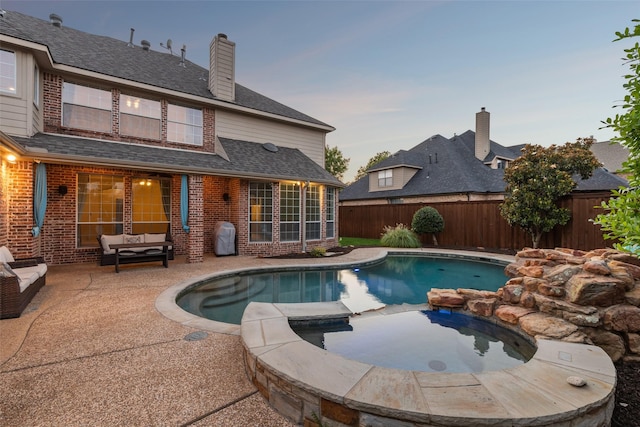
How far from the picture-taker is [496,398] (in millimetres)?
1984

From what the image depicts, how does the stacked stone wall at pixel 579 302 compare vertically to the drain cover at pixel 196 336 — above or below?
above

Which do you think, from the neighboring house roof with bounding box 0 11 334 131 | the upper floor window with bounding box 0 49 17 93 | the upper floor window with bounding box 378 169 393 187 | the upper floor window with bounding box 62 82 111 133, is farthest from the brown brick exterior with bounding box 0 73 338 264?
the upper floor window with bounding box 378 169 393 187

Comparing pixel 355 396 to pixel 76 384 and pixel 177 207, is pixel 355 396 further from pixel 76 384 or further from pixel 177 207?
pixel 177 207

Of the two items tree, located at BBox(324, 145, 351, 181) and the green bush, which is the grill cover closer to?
the green bush

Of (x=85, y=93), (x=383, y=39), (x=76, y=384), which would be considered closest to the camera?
(x=76, y=384)

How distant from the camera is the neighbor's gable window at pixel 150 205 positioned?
9.72 meters

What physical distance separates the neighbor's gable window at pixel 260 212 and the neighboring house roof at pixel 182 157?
75 centimetres

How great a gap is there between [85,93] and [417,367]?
37.8 feet

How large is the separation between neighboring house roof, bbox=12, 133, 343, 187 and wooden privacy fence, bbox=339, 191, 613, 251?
572 cm

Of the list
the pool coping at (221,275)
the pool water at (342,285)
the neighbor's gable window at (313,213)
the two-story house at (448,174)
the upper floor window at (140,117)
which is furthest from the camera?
the two-story house at (448,174)

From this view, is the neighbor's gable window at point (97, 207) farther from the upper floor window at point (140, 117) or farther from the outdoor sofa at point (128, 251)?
the upper floor window at point (140, 117)

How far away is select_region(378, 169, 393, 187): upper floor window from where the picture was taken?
2058 centimetres

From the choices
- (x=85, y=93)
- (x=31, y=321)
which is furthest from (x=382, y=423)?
(x=85, y=93)

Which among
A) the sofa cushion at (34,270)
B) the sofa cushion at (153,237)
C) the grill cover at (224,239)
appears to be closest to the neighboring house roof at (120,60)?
the grill cover at (224,239)
